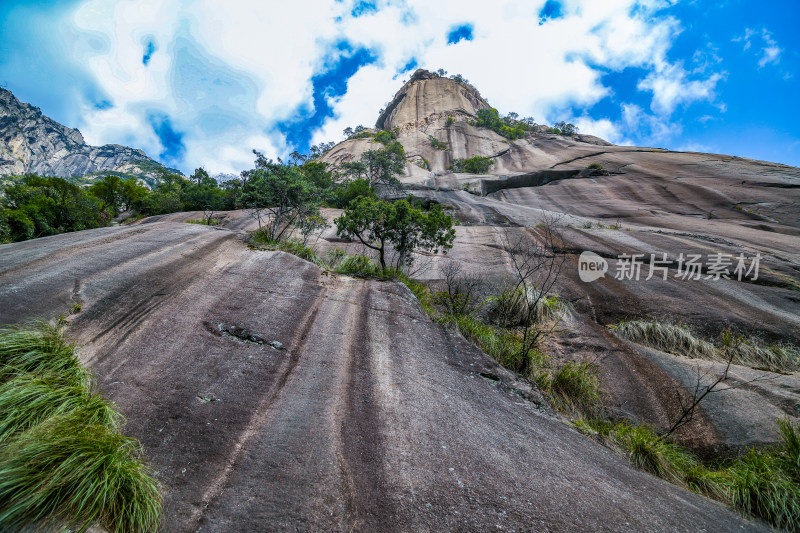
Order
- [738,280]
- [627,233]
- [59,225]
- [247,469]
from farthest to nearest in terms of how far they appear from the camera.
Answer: [59,225], [627,233], [738,280], [247,469]

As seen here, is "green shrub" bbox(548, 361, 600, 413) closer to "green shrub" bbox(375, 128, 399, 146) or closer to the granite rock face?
the granite rock face

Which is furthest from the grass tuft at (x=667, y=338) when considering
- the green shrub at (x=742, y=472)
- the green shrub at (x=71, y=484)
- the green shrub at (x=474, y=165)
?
the green shrub at (x=474, y=165)

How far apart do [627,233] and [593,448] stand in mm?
11742

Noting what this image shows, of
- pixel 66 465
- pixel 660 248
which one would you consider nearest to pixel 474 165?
pixel 660 248

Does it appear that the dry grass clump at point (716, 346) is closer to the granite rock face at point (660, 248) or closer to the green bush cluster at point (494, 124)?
the granite rock face at point (660, 248)

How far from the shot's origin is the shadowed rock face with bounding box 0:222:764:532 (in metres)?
2.53

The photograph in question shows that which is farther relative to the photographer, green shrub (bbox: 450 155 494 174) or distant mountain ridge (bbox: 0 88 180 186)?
distant mountain ridge (bbox: 0 88 180 186)

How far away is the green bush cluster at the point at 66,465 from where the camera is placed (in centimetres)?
194

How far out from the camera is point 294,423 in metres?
3.33

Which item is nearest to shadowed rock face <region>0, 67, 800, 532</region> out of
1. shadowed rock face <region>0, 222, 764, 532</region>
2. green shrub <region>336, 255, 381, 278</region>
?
shadowed rock face <region>0, 222, 764, 532</region>

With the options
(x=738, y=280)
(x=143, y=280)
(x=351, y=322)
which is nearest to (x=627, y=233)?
(x=738, y=280)

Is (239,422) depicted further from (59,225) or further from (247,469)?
(59,225)

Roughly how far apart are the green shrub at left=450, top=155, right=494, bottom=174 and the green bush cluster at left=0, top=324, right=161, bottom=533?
114ft

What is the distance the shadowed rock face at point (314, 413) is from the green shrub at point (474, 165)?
30632 mm
